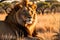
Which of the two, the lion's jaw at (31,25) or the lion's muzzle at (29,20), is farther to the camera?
the lion's jaw at (31,25)

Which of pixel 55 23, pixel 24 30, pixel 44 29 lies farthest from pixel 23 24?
pixel 55 23

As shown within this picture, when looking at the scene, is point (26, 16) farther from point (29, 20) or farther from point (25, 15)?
point (29, 20)

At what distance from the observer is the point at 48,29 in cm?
936

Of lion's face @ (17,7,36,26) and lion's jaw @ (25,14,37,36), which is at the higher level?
lion's face @ (17,7,36,26)

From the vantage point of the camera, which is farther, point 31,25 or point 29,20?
point 31,25

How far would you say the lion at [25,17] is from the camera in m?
7.32

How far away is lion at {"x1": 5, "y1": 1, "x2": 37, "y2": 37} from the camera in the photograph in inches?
288

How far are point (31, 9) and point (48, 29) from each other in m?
2.11

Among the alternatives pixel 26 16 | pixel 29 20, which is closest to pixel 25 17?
pixel 26 16

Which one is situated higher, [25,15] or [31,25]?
[25,15]

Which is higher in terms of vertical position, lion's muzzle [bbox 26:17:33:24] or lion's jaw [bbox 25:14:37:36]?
lion's muzzle [bbox 26:17:33:24]

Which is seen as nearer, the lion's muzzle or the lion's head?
the lion's muzzle

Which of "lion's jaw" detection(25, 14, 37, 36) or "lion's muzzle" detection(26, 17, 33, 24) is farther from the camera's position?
"lion's jaw" detection(25, 14, 37, 36)

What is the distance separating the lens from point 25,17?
290 inches
